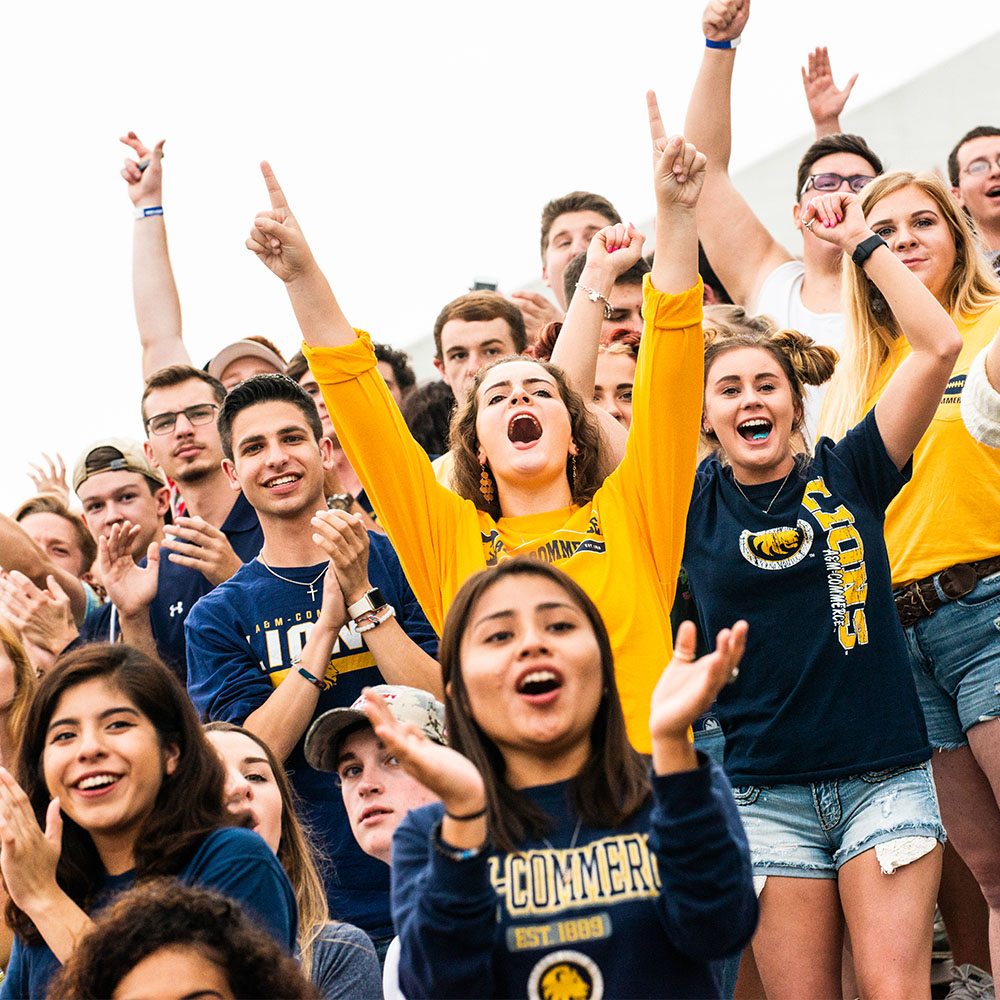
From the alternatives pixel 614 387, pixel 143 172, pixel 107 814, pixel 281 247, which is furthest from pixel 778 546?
pixel 143 172

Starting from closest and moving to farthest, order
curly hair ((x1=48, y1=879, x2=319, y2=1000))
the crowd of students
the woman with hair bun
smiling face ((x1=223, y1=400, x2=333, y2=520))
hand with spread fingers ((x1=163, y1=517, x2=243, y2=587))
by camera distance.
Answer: the crowd of students → curly hair ((x1=48, y1=879, x2=319, y2=1000)) → the woman with hair bun → smiling face ((x1=223, y1=400, x2=333, y2=520)) → hand with spread fingers ((x1=163, y1=517, x2=243, y2=587))

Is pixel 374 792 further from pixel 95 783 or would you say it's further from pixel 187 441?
pixel 187 441

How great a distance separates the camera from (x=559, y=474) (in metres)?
3.35

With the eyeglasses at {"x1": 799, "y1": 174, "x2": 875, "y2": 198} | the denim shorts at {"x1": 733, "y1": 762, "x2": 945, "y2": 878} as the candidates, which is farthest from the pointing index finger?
the eyeglasses at {"x1": 799, "y1": 174, "x2": 875, "y2": 198}

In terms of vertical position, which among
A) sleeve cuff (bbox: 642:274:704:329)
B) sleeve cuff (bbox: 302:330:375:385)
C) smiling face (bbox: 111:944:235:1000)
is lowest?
smiling face (bbox: 111:944:235:1000)

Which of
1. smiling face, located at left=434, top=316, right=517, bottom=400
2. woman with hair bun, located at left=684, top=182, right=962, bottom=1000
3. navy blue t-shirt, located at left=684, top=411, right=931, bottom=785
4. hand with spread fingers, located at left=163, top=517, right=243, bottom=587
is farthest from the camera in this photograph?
smiling face, located at left=434, top=316, right=517, bottom=400

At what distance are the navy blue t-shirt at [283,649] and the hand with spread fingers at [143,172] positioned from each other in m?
2.47

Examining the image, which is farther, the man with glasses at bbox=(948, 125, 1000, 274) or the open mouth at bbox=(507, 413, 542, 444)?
the man with glasses at bbox=(948, 125, 1000, 274)

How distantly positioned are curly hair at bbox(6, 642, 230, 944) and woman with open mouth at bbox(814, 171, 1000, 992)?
5.61ft

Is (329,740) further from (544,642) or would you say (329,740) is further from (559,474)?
(544,642)

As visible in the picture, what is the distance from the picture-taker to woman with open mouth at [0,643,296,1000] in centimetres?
254

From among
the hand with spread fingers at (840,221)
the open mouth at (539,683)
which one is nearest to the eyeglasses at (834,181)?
the hand with spread fingers at (840,221)

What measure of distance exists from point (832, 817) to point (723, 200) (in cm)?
254

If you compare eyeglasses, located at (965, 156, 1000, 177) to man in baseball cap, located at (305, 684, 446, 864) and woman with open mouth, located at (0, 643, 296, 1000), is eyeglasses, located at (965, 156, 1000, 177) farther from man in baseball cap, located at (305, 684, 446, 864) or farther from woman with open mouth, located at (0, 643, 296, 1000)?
woman with open mouth, located at (0, 643, 296, 1000)
